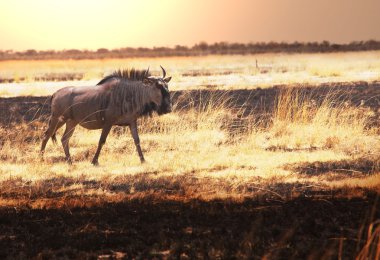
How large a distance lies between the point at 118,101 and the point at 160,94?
635 mm

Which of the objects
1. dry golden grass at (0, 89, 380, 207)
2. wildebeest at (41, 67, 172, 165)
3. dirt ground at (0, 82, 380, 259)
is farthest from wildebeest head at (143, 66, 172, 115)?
dirt ground at (0, 82, 380, 259)

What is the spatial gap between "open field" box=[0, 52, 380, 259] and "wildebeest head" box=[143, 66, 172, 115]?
81cm

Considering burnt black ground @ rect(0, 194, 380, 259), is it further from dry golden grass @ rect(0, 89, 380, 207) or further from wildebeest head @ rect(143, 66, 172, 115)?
wildebeest head @ rect(143, 66, 172, 115)

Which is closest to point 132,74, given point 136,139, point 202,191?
point 136,139

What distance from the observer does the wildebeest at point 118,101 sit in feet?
37.4

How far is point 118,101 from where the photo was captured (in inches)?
448

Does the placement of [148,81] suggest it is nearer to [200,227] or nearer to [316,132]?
[316,132]

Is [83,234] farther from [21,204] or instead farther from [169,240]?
[21,204]

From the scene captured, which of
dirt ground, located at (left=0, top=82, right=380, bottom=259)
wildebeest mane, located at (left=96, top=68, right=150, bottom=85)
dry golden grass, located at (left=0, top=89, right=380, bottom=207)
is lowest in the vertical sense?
dry golden grass, located at (left=0, top=89, right=380, bottom=207)

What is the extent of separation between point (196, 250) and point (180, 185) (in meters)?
3.26

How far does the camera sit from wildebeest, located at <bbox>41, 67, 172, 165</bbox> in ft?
37.4

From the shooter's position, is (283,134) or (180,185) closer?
(180,185)

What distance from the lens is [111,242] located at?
707 centimetres

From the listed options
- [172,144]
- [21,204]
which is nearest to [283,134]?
[172,144]
